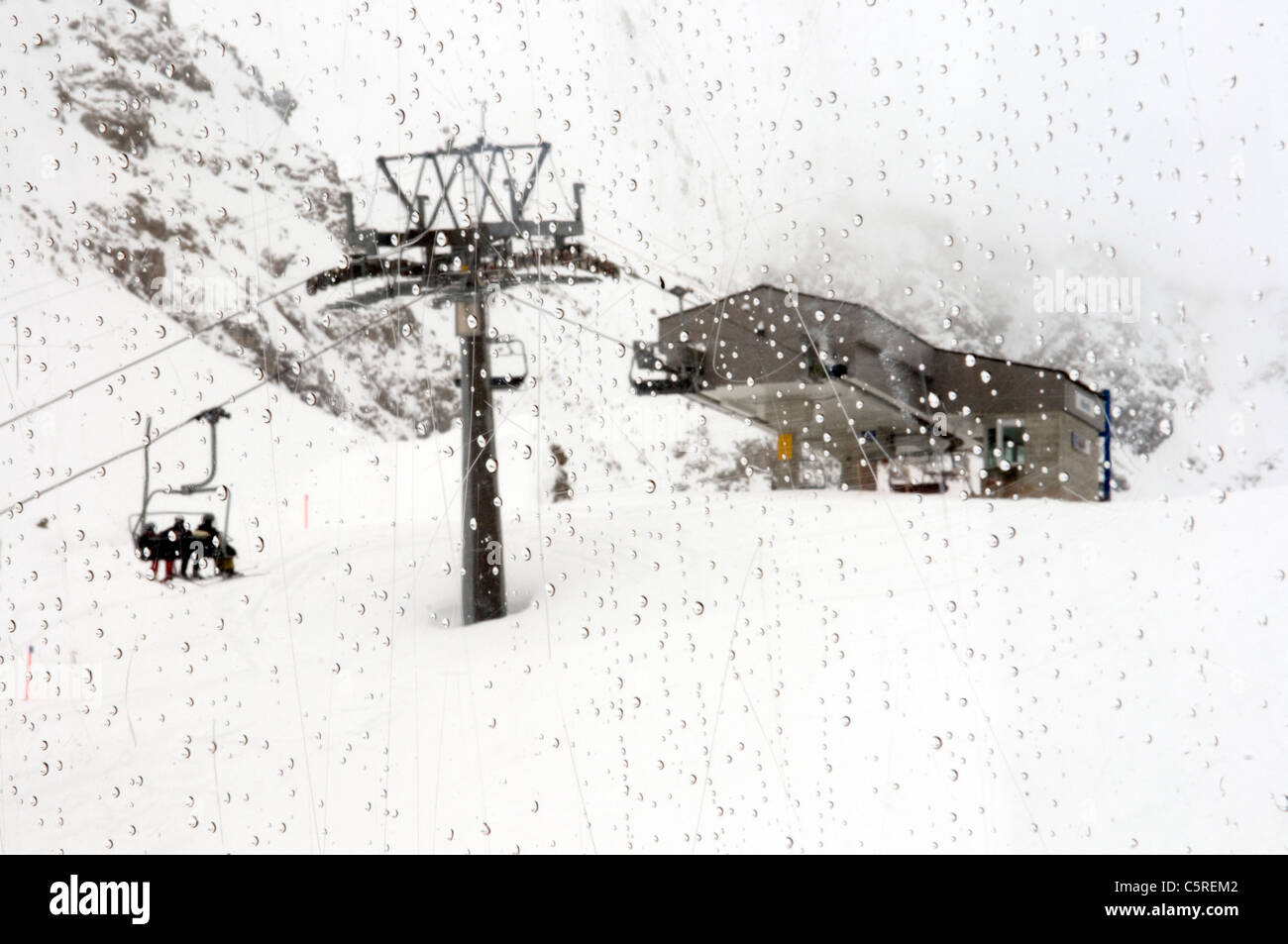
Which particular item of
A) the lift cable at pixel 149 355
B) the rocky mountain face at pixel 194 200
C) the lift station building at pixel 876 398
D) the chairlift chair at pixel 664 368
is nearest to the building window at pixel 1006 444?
the lift station building at pixel 876 398

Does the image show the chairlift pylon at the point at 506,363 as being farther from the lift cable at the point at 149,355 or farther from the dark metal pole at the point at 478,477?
the lift cable at the point at 149,355

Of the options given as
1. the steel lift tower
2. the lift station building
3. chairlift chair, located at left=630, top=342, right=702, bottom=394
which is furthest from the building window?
the steel lift tower

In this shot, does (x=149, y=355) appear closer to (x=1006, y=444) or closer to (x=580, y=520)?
(x=580, y=520)

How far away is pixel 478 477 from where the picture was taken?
1.01m

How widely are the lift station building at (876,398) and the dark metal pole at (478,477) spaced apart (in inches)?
7.3

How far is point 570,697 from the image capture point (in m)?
1.00

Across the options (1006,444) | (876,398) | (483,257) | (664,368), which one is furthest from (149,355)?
(1006,444)

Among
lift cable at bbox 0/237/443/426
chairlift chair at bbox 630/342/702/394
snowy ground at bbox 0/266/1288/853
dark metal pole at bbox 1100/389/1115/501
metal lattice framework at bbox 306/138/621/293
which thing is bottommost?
snowy ground at bbox 0/266/1288/853

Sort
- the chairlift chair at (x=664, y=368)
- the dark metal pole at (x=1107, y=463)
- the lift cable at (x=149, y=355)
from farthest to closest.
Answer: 1. the lift cable at (x=149, y=355)
2. the chairlift chair at (x=664, y=368)
3. the dark metal pole at (x=1107, y=463)

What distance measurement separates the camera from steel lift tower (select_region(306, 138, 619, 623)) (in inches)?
39.3

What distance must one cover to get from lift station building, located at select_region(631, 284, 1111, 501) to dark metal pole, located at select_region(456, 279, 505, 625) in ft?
0.61

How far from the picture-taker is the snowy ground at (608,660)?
89 centimetres

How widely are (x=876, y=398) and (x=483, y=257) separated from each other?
0.46 meters

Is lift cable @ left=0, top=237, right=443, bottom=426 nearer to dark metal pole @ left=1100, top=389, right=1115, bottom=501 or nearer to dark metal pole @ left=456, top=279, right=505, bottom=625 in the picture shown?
dark metal pole @ left=456, top=279, right=505, bottom=625
